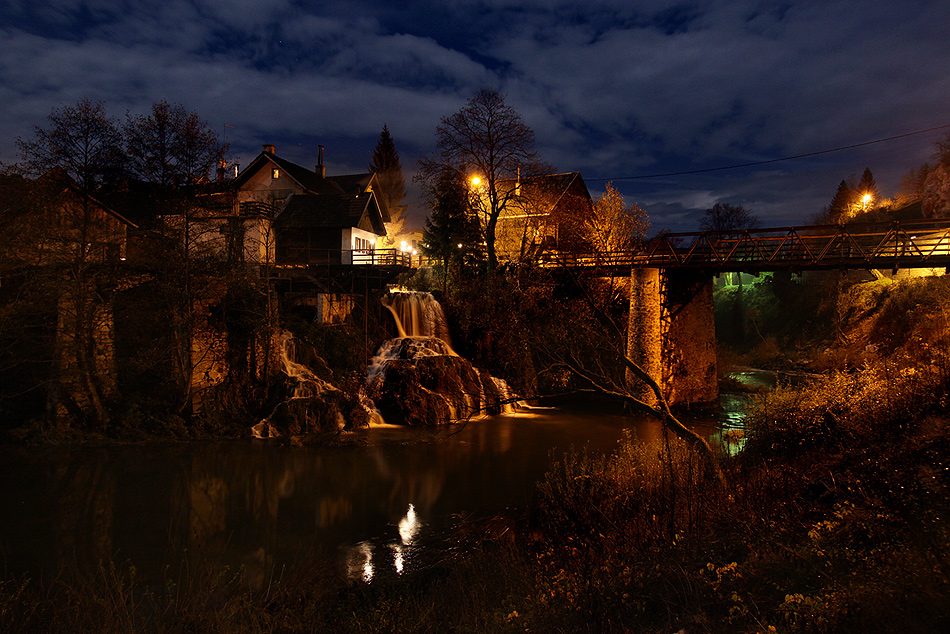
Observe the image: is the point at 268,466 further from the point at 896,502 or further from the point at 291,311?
the point at 896,502

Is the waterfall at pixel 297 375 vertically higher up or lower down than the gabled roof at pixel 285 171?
lower down

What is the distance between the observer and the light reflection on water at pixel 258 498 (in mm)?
11109

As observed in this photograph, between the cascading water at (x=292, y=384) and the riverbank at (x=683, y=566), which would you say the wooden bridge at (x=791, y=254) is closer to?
the riverbank at (x=683, y=566)

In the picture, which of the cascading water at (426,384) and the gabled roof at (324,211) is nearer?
the cascading water at (426,384)

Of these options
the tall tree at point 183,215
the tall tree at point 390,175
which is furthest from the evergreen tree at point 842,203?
the tall tree at point 183,215

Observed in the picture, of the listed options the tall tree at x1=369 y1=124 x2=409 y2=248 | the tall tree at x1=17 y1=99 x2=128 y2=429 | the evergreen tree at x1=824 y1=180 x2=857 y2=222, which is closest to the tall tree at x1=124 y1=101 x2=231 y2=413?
the tall tree at x1=17 y1=99 x2=128 y2=429

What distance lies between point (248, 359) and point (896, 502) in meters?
22.3

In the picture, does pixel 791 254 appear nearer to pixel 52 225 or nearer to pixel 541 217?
pixel 541 217

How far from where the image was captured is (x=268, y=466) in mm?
17109

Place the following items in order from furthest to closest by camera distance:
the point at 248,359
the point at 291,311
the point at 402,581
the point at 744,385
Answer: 1. the point at 744,385
2. the point at 291,311
3. the point at 248,359
4. the point at 402,581

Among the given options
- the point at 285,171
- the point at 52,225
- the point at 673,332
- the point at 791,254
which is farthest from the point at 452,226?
the point at 52,225

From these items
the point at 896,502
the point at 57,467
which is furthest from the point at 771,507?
the point at 57,467

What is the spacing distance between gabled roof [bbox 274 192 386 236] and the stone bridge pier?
20464mm

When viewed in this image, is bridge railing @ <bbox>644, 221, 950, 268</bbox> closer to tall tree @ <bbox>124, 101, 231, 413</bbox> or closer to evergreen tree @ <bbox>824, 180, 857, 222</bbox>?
tall tree @ <bbox>124, 101, 231, 413</bbox>
